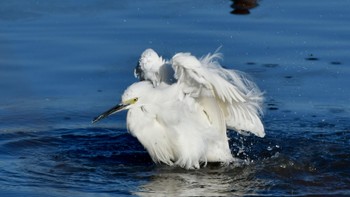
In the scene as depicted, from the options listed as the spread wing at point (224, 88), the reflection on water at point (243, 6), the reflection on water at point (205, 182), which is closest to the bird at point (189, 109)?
the spread wing at point (224, 88)

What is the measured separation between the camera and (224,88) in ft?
25.7

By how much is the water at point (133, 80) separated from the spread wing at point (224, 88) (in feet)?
1.16

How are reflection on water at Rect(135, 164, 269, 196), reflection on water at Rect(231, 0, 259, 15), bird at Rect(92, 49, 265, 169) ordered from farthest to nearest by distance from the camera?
1. reflection on water at Rect(231, 0, 259, 15)
2. bird at Rect(92, 49, 265, 169)
3. reflection on water at Rect(135, 164, 269, 196)

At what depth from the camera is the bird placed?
7902 mm

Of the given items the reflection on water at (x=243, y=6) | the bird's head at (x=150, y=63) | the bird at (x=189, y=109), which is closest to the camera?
the bird at (x=189, y=109)

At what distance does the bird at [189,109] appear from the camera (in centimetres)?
790

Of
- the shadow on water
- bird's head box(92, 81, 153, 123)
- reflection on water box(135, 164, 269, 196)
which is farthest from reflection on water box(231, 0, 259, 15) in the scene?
bird's head box(92, 81, 153, 123)

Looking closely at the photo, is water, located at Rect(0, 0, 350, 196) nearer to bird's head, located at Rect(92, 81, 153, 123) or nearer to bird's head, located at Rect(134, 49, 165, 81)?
bird's head, located at Rect(92, 81, 153, 123)

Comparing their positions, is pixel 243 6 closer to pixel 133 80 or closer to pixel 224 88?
pixel 133 80

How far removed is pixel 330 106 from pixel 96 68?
8.33ft

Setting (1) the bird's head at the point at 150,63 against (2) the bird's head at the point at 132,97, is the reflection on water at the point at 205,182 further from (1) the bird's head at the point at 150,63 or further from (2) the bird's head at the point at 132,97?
(1) the bird's head at the point at 150,63

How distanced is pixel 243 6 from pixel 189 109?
4.27m

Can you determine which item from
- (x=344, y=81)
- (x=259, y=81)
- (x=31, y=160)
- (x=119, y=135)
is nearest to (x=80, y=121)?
(x=119, y=135)

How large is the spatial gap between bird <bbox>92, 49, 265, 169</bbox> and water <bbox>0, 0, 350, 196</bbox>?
178 mm
